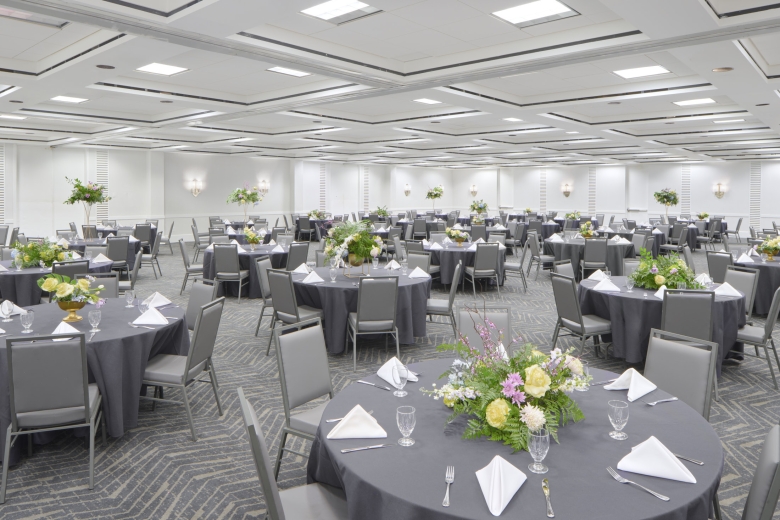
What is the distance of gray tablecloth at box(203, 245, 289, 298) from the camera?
29.9ft

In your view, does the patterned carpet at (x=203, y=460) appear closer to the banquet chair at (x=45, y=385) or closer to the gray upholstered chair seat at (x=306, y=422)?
the banquet chair at (x=45, y=385)

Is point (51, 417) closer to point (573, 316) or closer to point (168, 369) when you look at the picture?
point (168, 369)

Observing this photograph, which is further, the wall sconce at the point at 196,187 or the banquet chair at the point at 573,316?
the wall sconce at the point at 196,187

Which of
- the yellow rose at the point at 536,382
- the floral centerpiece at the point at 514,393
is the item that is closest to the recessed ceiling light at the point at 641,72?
the floral centerpiece at the point at 514,393

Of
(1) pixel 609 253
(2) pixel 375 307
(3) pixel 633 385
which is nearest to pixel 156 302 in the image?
(2) pixel 375 307

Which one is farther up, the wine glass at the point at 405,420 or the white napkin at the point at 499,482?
the wine glass at the point at 405,420

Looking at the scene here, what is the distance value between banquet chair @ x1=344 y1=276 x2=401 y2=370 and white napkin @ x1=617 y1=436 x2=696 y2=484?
3.46 m

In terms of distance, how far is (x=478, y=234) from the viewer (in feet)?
45.5

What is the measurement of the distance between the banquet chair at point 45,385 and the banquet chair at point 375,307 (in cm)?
263

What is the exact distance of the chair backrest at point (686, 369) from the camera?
9.86ft

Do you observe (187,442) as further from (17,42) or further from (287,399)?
(17,42)

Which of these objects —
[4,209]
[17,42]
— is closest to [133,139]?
[4,209]

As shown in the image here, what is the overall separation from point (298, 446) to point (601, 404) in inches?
84.1

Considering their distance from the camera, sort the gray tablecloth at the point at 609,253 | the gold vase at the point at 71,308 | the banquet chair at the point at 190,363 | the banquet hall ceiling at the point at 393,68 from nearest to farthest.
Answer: the banquet chair at the point at 190,363
the gold vase at the point at 71,308
the banquet hall ceiling at the point at 393,68
the gray tablecloth at the point at 609,253
